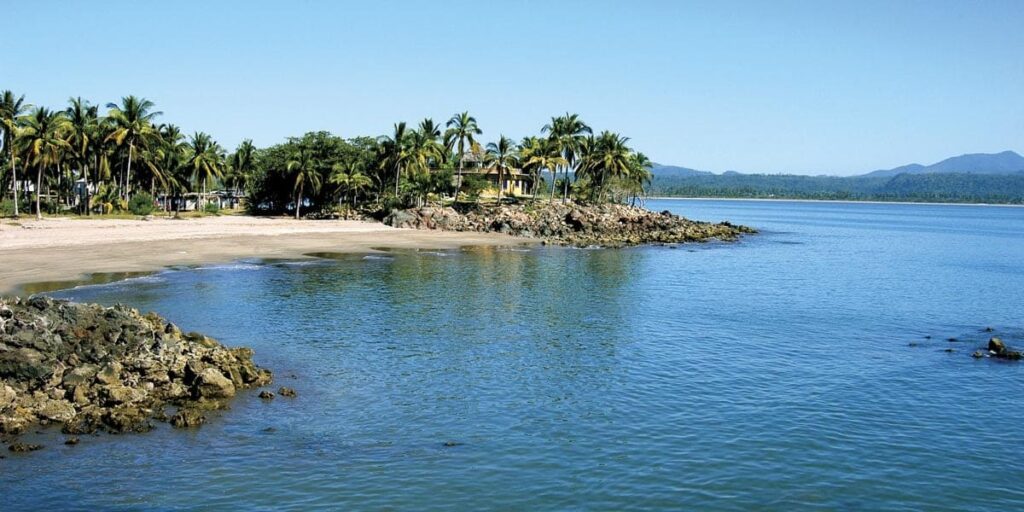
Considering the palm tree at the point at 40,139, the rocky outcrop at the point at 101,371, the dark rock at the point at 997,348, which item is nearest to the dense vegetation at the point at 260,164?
the palm tree at the point at 40,139

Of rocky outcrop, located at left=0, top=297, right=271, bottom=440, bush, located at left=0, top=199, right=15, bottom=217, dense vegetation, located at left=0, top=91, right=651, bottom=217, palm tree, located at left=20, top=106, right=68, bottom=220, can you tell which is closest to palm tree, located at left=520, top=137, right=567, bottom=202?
dense vegetation, located at left=0, top=91, right=651, bottom=217

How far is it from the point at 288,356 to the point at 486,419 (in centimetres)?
1053

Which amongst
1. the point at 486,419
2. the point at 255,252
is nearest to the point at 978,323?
the point at 486,419

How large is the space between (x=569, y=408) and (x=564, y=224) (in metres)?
82.4

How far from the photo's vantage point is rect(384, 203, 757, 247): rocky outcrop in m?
98.2

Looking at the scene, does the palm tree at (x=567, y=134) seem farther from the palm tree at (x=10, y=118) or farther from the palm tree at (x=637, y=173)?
the palm tree at (x=10, y=118)

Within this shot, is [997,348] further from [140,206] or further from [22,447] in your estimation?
[140,206]

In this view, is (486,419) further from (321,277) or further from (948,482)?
(321,277)

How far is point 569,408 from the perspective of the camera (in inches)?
979

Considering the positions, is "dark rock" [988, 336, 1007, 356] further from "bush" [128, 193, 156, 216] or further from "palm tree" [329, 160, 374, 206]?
"bush" [128, 193, 156, 216]

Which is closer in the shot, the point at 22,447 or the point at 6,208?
the point at 22,447

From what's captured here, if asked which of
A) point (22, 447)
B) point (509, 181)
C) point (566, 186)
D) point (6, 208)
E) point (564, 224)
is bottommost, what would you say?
point (22, 447)

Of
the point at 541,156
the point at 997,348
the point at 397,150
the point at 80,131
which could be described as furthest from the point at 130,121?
the point at 997,348

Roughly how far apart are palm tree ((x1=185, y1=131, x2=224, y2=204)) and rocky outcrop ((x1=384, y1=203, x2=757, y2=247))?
26.5m
